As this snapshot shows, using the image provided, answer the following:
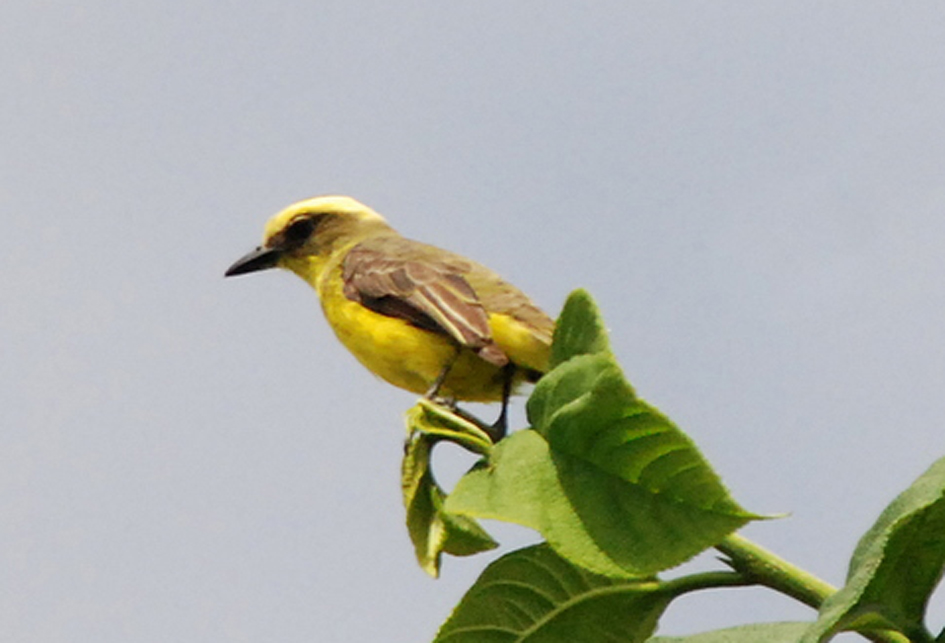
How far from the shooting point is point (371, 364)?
509cm

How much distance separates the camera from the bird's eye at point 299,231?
7.14 m

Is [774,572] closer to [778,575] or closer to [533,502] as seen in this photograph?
[778,575]

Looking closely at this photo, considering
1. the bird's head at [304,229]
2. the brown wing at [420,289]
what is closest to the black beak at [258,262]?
the bird's head at [304,229]

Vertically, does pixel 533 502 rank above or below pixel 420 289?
below

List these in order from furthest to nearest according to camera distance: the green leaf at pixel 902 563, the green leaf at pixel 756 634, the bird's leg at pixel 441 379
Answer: the bird's leg at pixel 441 379, the green leaf at pixel 756 634, the green leaf at pixel 902 563

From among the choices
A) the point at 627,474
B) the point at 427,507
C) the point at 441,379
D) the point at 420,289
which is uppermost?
the point at 420,289

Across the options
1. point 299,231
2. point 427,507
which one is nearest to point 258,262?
point 299,231

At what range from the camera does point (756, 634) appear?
2566mm

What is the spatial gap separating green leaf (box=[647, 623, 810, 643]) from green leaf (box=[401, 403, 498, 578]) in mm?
387

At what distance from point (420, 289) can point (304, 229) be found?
2.23 meters

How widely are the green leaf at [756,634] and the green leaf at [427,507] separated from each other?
15.3 inches

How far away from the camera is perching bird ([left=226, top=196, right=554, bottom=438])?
450 cm

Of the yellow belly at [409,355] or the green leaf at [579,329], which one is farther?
the yellow belly at [409,355]

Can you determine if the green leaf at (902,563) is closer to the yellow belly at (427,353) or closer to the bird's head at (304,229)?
the yellow belly at (427,353)
